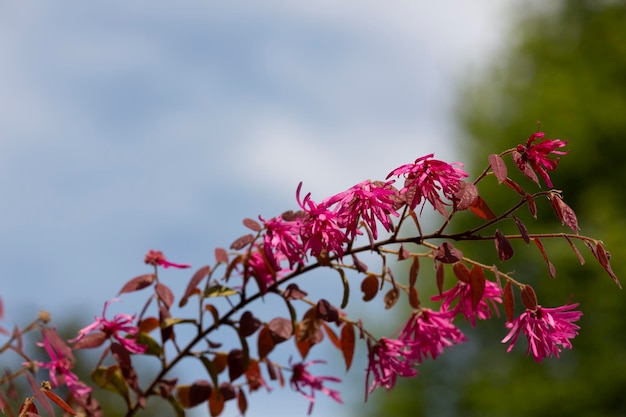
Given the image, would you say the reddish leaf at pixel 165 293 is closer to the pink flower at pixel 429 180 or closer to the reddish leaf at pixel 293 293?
the reddish leaf at pixel 293 293

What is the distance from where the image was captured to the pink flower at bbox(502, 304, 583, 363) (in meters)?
0.97

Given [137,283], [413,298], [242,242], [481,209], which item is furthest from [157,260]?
[481,209]

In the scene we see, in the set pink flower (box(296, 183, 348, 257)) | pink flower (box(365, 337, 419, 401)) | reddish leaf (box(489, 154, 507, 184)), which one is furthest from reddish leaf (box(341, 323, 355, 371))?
reddish leaf (box(489, 154, 507, 184))

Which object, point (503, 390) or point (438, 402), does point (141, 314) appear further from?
point (438, 402)

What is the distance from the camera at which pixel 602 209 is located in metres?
6.48

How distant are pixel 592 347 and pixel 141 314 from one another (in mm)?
5852

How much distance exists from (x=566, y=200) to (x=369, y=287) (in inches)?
257

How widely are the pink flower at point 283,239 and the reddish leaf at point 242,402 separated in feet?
1.06

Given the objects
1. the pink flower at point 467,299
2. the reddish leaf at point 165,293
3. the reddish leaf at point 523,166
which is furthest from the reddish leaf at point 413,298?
the reddish leaf at point 165,293

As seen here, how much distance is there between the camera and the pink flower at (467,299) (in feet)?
A: 3.51

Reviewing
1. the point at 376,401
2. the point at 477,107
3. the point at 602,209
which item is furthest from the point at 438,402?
the point at 477,107

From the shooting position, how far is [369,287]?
1.10m

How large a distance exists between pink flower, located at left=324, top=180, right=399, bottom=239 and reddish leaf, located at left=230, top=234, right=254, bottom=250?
7.1 inches

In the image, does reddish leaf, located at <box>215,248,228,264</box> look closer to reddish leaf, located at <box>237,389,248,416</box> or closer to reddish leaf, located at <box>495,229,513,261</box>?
reddish leaf, located at <box>237,389,248,416</box>
